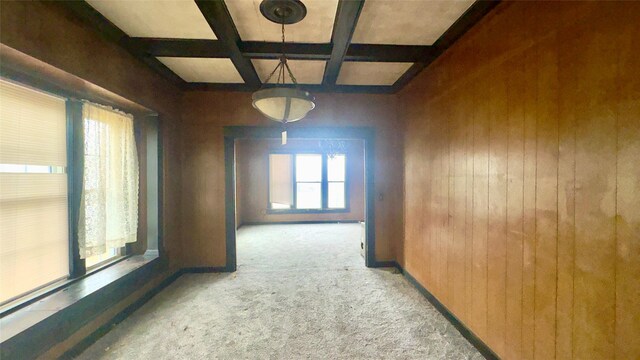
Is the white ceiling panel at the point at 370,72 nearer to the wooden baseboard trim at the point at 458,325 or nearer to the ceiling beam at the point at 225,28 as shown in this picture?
the ceiling beam at the point at 225,28

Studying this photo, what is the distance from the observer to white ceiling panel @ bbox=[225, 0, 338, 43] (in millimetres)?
1816

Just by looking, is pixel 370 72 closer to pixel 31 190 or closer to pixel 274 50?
pixel 274 50

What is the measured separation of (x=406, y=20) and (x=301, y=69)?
1.31 m

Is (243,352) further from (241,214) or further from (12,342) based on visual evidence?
(241,214)

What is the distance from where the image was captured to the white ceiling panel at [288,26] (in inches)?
71.5

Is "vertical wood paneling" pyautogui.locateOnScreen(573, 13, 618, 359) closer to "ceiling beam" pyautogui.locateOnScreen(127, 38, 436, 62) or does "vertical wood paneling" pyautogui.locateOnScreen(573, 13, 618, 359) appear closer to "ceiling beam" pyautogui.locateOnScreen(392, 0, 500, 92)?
"ceiling beam" pyautogui.locateOnScreen(392, 0, 500, 92)

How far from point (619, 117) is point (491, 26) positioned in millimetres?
1119

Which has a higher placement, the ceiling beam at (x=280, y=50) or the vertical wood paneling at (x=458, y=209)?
the ceiling beam at (x=280, y=50)

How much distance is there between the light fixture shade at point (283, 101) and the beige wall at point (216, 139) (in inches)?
69.2

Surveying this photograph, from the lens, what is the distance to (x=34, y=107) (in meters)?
1.81

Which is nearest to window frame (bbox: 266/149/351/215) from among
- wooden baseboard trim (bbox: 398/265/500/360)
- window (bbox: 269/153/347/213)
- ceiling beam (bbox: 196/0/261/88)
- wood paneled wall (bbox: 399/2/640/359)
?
window (bbox: 269/153/347/213)

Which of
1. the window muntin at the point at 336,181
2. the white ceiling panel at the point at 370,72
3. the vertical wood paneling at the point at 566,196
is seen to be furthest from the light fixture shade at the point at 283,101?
the window muntin at the point at 336,181

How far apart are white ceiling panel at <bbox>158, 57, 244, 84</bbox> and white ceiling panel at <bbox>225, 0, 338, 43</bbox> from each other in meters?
0.67

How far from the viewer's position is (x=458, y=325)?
2.25m
